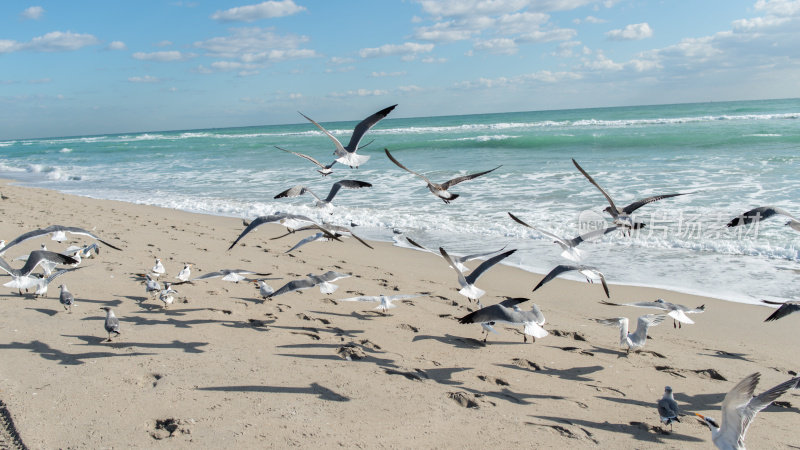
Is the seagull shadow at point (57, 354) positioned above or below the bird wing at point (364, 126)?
below

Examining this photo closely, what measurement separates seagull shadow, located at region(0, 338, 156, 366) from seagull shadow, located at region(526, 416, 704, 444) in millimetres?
3324

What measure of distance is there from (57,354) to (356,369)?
2.39m

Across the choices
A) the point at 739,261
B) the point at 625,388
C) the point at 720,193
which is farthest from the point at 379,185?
the point at 625,388

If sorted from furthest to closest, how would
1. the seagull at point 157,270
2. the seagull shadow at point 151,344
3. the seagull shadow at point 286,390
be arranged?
the seagull at point 157,270 → the seagull shadow at point 151,344 → the seagull shadow at point 286,390

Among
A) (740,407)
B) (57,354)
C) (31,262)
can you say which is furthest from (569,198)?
(57,354)

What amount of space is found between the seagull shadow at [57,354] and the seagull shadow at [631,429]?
332 cm

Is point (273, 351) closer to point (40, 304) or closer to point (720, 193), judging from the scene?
point (40, 304)

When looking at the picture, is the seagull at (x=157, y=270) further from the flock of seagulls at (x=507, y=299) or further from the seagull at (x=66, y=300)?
the seagull at (x=66, y=300)

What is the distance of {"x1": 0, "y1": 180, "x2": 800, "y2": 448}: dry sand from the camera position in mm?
3285

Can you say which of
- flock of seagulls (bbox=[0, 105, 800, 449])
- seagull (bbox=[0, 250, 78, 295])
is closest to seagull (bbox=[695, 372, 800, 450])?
flock of seagulls (bbox=[0, 105, 800, 449])

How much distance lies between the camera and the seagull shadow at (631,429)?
343cm

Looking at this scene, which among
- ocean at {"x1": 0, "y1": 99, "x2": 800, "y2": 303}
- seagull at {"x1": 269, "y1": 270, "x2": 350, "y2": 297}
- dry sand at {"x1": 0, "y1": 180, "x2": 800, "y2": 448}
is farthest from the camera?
ocean at {"x1": 0, "y1": 99, "x2": 800, "y2": 303}

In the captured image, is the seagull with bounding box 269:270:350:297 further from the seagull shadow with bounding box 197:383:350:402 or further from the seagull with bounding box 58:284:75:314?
the seagull with bounding box 58:284:75:314

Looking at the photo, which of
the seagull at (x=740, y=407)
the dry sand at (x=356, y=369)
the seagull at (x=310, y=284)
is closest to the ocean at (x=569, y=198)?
the dry sand at (x=356, y=369)
